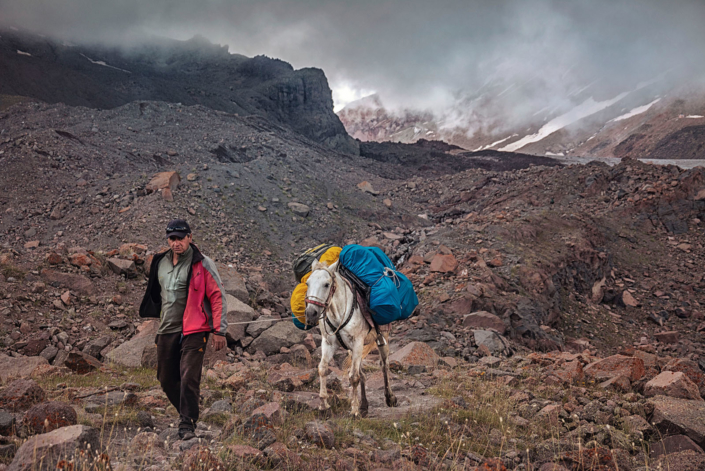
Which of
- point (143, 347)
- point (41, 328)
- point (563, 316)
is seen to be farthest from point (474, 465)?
point (563, 316)

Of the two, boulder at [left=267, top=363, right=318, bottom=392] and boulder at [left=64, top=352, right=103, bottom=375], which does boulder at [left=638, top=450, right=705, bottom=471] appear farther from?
boulder at [left=64, top=352, right=103, bottom=375]

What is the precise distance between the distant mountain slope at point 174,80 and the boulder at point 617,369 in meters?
46.6

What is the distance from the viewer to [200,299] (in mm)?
3674

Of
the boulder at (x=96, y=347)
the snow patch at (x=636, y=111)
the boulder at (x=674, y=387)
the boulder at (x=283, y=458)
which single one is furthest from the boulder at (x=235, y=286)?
the snow patch at (x=636, y=111)

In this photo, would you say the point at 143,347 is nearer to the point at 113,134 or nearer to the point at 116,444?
the point at 116,444

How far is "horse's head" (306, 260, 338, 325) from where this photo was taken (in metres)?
4.12

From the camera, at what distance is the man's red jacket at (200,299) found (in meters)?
3.61

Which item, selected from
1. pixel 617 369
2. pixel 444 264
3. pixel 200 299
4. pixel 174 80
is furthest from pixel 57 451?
pixel 174 80

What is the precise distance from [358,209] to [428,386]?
1875cm

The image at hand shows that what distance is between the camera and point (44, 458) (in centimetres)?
220

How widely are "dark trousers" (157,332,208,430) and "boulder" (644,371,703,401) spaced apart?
4.83 metres

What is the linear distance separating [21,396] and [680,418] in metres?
5.92

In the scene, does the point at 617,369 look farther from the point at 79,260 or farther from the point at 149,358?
the point at 79,260

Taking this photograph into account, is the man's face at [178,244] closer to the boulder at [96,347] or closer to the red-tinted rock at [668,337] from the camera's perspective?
the boulder at [96,347]
